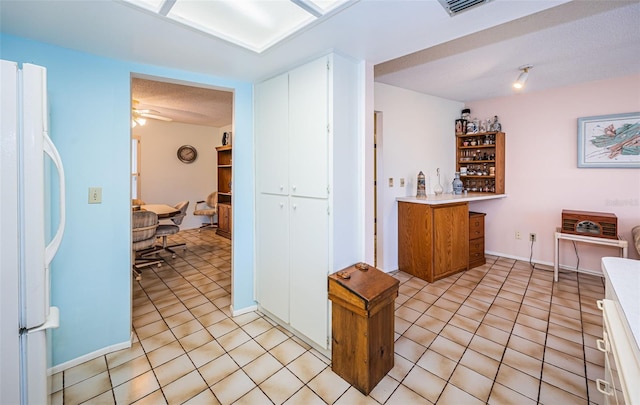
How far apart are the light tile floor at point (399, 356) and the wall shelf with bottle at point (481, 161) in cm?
165

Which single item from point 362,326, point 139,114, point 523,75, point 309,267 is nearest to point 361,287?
point 362,326

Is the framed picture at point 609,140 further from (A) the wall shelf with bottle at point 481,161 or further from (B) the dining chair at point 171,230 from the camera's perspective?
(B) the dining chair at point 171,230

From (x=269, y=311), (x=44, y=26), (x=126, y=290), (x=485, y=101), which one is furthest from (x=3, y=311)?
(x=485, y=101)

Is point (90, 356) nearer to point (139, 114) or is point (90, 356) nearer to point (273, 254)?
point (273, 254)

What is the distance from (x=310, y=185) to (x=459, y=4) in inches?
50.9

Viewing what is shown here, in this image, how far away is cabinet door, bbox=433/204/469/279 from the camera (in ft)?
10.6

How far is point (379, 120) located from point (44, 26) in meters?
2.89

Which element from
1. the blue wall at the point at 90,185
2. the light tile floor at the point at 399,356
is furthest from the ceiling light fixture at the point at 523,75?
the blue wall at the point at 90,185

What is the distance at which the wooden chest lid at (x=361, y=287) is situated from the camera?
1574mm

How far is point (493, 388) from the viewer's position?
165 centimetres

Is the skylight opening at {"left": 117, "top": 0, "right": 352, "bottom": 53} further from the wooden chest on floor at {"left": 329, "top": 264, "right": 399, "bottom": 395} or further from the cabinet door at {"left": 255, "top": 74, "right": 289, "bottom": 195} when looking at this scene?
the wooden chest on floor at {"left": 329, "top": 264, "right": 399, "bottom": 395}

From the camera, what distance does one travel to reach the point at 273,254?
237 centimetres

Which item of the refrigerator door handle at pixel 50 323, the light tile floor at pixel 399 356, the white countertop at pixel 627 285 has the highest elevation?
the white countertop at pixel 627 285

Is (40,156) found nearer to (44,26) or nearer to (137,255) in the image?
(44,26)
